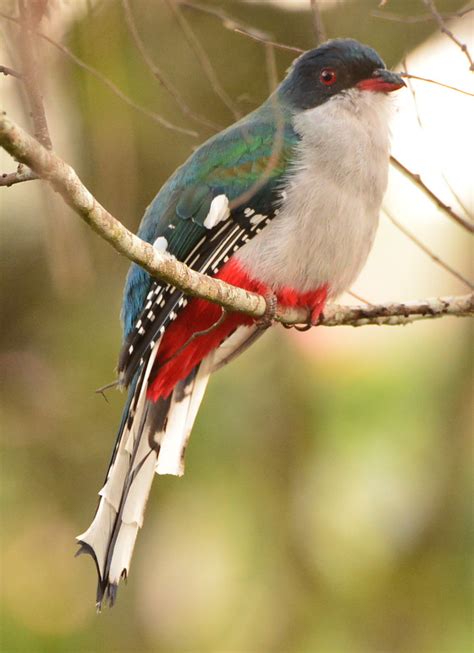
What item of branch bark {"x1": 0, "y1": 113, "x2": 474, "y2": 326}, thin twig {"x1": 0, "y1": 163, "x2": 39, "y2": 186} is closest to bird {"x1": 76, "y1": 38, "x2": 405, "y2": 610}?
branch bark {"x1": 0, "y1": 113, "x2": 474, "y2": 326}

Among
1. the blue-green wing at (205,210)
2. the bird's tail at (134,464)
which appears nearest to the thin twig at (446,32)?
the blue-green wing at (205,210)

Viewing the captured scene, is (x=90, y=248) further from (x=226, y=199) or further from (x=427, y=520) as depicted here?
(x=427, y=520)

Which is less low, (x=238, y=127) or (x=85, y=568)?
(x=238, y=127)

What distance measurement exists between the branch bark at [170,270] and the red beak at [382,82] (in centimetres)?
84

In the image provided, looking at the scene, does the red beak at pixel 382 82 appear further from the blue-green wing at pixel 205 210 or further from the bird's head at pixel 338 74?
the blue-green wing at pixel 205 210

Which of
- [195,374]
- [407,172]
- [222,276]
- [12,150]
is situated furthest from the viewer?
[195,374]

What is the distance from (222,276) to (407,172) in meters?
0.81

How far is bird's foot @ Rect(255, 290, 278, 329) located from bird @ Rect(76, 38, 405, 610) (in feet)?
0.04

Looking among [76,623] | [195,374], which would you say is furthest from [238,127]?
[76,623]

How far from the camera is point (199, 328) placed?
3.58 meters

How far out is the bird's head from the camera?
374 cm

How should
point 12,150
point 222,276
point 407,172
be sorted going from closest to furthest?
Answer: 1. point 12,150
2. point 407,172
3. point 222,276

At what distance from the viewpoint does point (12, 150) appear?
6.32ft

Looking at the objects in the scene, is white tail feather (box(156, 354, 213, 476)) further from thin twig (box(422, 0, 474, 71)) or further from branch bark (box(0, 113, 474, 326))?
thin twig (box(422, 0, 474, 71))
